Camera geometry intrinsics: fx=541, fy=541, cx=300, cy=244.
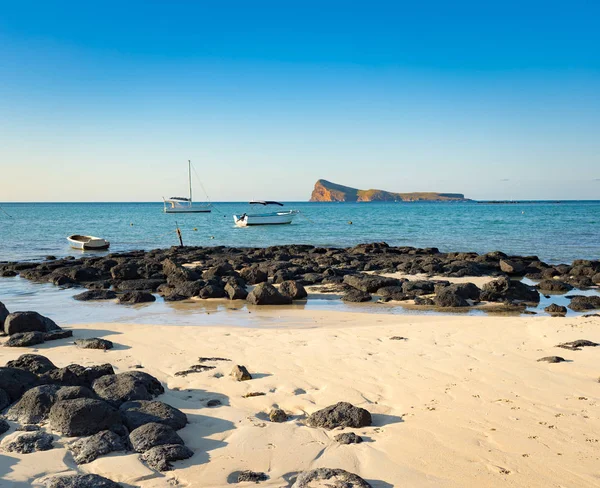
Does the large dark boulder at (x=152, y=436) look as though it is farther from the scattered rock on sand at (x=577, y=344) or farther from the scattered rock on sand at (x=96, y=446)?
the scattered rock on sand at (x=577, y=344)

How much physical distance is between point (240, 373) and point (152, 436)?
8.04ft

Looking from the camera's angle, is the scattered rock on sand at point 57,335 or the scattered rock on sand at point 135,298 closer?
the scattered rock on sand at point 57,335

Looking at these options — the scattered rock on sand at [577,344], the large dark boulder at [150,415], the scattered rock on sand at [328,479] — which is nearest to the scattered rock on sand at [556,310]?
the scattered rock on sand at [577,344]

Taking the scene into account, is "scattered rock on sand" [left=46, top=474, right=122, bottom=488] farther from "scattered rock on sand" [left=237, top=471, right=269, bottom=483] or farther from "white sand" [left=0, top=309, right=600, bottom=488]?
"scattered rock on sand" [left=237, top=471, right=269, bottom=483]

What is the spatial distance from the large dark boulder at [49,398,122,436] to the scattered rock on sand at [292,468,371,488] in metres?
2.09

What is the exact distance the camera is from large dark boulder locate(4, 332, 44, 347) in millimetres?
9680

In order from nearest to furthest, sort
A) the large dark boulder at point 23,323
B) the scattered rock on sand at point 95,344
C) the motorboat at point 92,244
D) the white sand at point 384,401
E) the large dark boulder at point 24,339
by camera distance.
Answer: the white sand at point 384,401, the scattered rock on sand at point 95,344, the large dark boulder at point 24,339, the large dark boulder at point 23,323, the motorboat at point 92,244

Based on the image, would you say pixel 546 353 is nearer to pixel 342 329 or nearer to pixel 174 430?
pixel 342 329

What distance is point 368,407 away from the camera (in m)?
→ 6.54

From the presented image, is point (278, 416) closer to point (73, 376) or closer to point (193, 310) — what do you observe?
point (73, 376)

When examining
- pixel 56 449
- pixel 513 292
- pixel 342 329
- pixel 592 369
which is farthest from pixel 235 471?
pixel 513 292

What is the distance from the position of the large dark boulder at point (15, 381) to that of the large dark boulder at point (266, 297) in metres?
8.73

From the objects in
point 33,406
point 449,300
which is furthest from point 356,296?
point 33,406

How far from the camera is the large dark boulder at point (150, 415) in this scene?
570cm
